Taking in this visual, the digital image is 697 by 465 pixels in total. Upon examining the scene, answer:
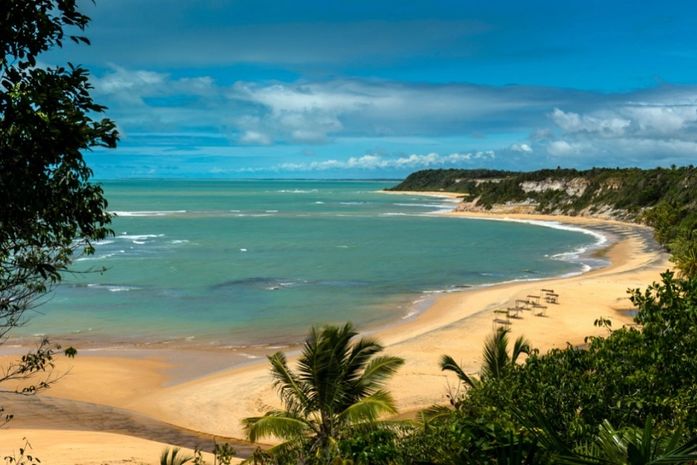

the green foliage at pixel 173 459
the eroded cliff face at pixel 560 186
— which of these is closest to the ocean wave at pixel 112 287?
the green foliage at pixel 173 459

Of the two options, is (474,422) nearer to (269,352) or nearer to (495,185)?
(269,352)

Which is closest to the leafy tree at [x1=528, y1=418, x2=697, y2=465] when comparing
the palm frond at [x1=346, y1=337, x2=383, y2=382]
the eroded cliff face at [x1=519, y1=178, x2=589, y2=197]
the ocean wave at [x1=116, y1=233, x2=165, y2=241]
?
the palm frond at [x1=346, y1=337, x2=383, y2=382]

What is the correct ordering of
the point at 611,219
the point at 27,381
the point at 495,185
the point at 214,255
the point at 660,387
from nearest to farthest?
the point at 660,387 < the point at 27,381 < the point at 214,255 < the point at 611,219 < the point at 495,185

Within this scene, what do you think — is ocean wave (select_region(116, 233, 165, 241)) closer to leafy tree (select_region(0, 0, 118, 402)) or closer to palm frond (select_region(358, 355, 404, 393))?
palm frond (select_region(358, 355, 404, 393))

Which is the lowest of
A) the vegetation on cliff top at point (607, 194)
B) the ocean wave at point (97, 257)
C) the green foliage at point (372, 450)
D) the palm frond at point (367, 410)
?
the ocean wave at point (97, 257)

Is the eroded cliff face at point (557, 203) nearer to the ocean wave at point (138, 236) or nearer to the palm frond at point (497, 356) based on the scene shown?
the ocean wave at point (138, 236)

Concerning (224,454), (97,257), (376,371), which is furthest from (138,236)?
(224,454)

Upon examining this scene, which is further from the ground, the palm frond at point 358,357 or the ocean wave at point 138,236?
the palm frond at point 358,357

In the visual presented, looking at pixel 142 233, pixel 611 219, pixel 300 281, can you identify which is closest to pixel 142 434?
pixel 300 281
